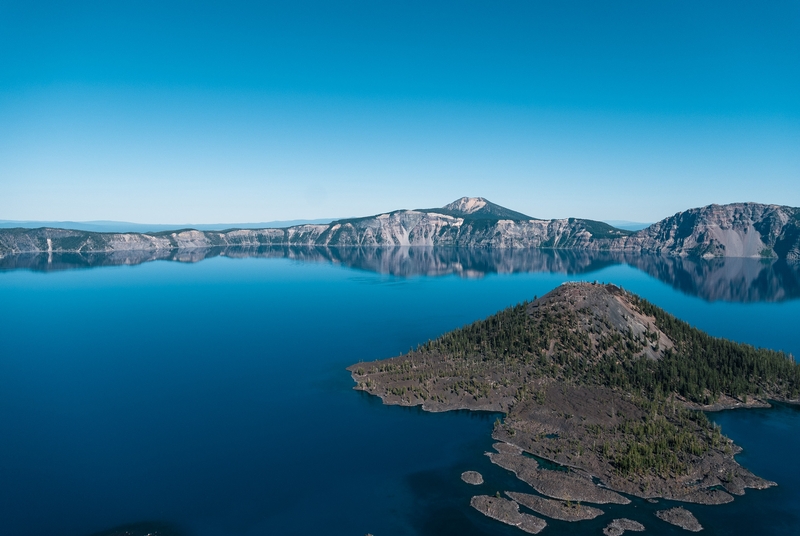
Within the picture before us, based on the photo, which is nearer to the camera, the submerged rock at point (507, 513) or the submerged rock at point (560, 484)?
the submerged rock at point (507, 513)

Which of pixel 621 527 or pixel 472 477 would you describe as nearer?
pixel 621 527

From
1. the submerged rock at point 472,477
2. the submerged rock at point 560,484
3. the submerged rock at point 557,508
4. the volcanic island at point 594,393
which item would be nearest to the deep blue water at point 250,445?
the submerged rock at point 472,477

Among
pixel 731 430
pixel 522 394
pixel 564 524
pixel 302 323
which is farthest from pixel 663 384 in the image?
pixel 302 323

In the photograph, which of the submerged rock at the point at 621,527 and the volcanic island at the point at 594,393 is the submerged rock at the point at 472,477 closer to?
the volcanic island at the point at 594,393

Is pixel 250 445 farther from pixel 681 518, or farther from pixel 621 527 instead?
pixel 681 518

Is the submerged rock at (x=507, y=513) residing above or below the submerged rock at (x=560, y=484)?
below

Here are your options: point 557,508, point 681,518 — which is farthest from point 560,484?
point 681,518

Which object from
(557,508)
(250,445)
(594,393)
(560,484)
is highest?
(594,393)
